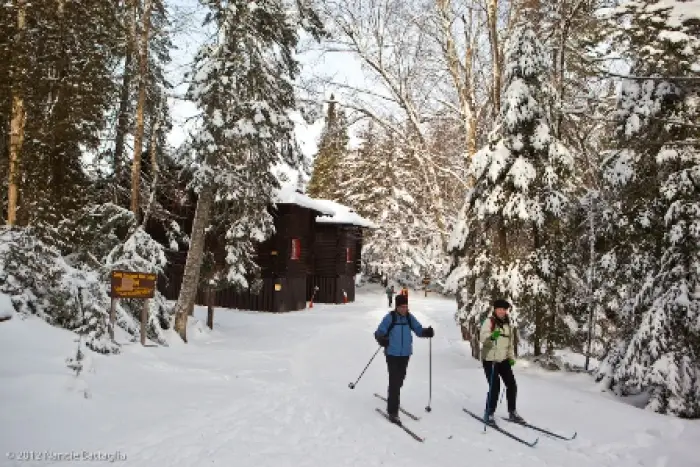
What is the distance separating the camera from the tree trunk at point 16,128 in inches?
412

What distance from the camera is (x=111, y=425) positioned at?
20.1ft

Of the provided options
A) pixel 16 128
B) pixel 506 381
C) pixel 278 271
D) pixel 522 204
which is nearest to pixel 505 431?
pixel 506 381

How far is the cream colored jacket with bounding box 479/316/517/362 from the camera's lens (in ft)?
25.0

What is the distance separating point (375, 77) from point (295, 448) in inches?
470

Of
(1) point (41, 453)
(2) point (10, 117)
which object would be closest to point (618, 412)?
(1) point (41, 453)

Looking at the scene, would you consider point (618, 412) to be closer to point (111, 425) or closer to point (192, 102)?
point (111, 425)

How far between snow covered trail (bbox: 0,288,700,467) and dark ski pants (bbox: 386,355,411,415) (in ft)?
1.00

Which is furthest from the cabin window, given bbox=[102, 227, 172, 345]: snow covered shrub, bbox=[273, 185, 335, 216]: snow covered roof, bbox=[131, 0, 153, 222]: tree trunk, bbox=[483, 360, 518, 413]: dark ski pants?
bbox=[483, 360, 518, 413]: dark ski pants

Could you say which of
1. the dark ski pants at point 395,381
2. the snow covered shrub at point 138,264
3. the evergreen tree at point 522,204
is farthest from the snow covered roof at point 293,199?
the dark ski pants at point 395,381

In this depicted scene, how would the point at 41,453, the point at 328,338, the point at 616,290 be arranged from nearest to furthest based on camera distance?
the point at 41,453
the point at 616,290
the point at 328,338

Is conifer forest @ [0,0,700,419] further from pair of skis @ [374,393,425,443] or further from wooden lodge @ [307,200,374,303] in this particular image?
wooden lodge @ [307,200,374,303]

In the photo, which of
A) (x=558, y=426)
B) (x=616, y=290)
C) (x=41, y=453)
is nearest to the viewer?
(x=41, y=453)

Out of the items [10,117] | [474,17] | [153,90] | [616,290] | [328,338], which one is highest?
[474,17]

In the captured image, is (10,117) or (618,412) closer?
(618,412)
